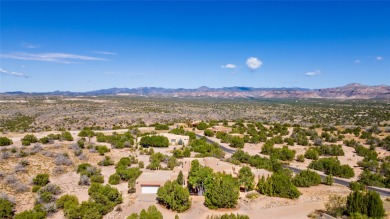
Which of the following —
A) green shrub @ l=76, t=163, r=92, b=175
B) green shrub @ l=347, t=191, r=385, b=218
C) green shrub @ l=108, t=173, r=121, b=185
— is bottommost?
green shrub @ l=108, t=173, r=121, b=185

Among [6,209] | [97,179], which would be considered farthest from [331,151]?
[6,209]

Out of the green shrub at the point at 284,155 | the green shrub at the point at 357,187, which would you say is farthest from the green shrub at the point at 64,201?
the green shrub at the point at 284,155

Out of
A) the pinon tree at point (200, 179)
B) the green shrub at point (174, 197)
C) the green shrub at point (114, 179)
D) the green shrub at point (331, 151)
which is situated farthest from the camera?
the green shrub at point (331, 151)

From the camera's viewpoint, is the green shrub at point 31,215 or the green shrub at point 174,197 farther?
the green shrub at point 174,197

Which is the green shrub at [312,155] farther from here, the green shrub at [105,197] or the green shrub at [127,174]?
the green shrub at [105,197]

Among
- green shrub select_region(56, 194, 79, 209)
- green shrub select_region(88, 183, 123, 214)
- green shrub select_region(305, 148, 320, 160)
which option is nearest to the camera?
green shrub select_region(88, 183, 123, 214)

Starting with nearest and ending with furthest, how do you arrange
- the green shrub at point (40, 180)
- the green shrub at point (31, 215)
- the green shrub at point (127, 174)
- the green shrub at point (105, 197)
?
1. the green shrub at point (31, 215)
2. the green shrub at point (105, 197)
3. the green shrub at point (40, 180)
4. the green shrub at point (127, 174)

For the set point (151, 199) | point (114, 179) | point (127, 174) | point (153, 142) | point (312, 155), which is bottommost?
point (312, 155)

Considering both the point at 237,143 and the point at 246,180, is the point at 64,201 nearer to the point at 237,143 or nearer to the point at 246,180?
the point at 246,180

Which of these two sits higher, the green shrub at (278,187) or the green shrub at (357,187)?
the green shrub at (278,187)

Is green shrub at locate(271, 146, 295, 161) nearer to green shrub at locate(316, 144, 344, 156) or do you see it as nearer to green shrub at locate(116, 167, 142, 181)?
green shrub at locate(316, 144, 344, 156)

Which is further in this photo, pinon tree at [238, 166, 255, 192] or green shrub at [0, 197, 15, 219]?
pinon tree at [238, 166, 255, 192]

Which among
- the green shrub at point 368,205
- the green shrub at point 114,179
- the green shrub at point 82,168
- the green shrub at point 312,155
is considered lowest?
the green shrub at point 312,155

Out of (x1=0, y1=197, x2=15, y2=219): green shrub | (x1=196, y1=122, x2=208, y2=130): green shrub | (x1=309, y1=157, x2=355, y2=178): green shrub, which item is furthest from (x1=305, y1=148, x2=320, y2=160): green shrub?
(x1=0, y1=197, x2=15, y2=219): green shrub
